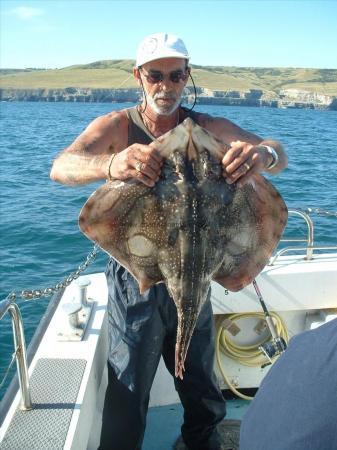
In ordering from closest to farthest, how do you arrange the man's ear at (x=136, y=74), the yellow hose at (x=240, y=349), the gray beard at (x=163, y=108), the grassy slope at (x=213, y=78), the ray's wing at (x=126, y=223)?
1. the ray's wing at (x=126, y=223)
2. the gray beard at (x=163, y=108)
3. the man's ear at (x=136, y=74)
4. the yellow hose at (x=240, y=349)
5. the grassy slope at (x=213, y=78)

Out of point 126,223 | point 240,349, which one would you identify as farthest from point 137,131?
point 240,349

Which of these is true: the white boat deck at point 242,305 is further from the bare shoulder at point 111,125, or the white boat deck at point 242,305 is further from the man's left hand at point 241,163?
the man's left hand at point 241,163

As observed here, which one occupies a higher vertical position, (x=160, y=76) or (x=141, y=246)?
(x=160, y=76)

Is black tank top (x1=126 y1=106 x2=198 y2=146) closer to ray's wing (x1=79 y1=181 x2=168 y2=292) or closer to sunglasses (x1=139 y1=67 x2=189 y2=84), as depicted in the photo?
sunglasses (x1=139 y1=67 x2=189 y2=84)

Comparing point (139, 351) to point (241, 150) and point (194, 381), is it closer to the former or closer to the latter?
point (194, 381)

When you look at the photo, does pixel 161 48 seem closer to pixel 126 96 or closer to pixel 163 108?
pixel 163 108

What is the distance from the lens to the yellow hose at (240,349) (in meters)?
4.69

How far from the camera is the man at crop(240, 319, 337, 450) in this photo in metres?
1.26

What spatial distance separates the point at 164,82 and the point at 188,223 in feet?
3.68

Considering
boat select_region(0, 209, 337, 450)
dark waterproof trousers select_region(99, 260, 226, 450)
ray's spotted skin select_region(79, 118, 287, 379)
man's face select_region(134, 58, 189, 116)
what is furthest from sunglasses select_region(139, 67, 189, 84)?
boat select_region(0, 209, 337, 450)

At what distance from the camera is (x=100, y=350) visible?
12.2ft

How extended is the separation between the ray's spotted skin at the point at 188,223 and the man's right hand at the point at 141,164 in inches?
1.9

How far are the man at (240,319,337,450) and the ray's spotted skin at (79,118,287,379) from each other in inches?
42.3

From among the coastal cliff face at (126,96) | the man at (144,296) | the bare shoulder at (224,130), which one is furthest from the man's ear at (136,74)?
the coastal cliff face at (126,96)
